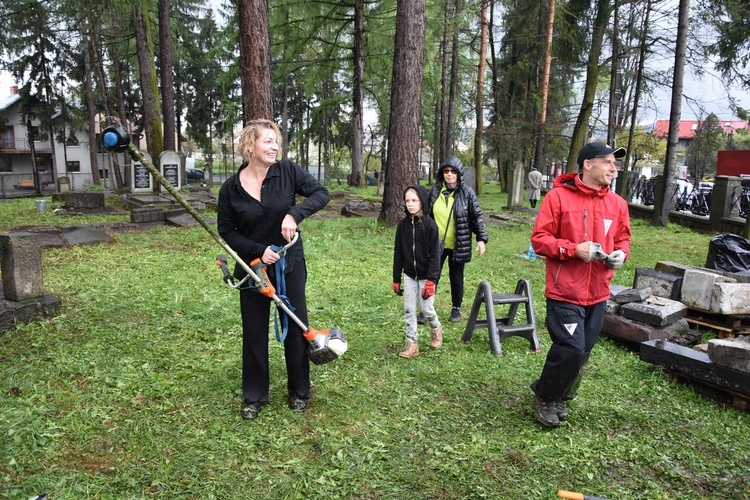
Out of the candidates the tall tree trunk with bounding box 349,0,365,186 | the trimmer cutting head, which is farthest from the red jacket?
the tall tree trunk with bounding box 349,0,365,186

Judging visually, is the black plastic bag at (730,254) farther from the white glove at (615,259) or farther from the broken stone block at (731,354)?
the white glove at (615,259)

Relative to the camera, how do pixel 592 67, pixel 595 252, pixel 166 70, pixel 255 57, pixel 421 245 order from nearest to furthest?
pixel 595 252
pixel 421 245
pixel 255 57
pixel 592 67
pixel 166 70

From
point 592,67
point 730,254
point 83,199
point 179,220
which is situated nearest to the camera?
point 730,254

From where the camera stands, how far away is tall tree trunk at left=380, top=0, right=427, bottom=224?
11.3 m

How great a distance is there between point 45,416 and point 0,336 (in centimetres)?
194

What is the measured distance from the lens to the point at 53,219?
44.9 ft

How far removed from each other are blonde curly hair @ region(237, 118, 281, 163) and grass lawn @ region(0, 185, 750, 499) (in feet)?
6.16

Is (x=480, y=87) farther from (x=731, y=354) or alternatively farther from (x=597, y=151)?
(x=597, y=151)

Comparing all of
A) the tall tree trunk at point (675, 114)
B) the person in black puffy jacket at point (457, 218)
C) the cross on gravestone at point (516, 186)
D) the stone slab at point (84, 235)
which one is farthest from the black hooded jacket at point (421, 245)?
the cross on gravestone at point (516, 186)

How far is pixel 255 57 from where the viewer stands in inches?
379

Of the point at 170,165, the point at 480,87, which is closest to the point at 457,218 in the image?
the point at 170,165

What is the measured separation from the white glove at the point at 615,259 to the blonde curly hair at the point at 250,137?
7.81 feet

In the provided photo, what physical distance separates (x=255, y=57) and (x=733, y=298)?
27.3 feet

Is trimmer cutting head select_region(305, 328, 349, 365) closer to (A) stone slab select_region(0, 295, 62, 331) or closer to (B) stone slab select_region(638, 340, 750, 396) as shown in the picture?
(B) stone slab select_region(638, 340, 750, 396)
